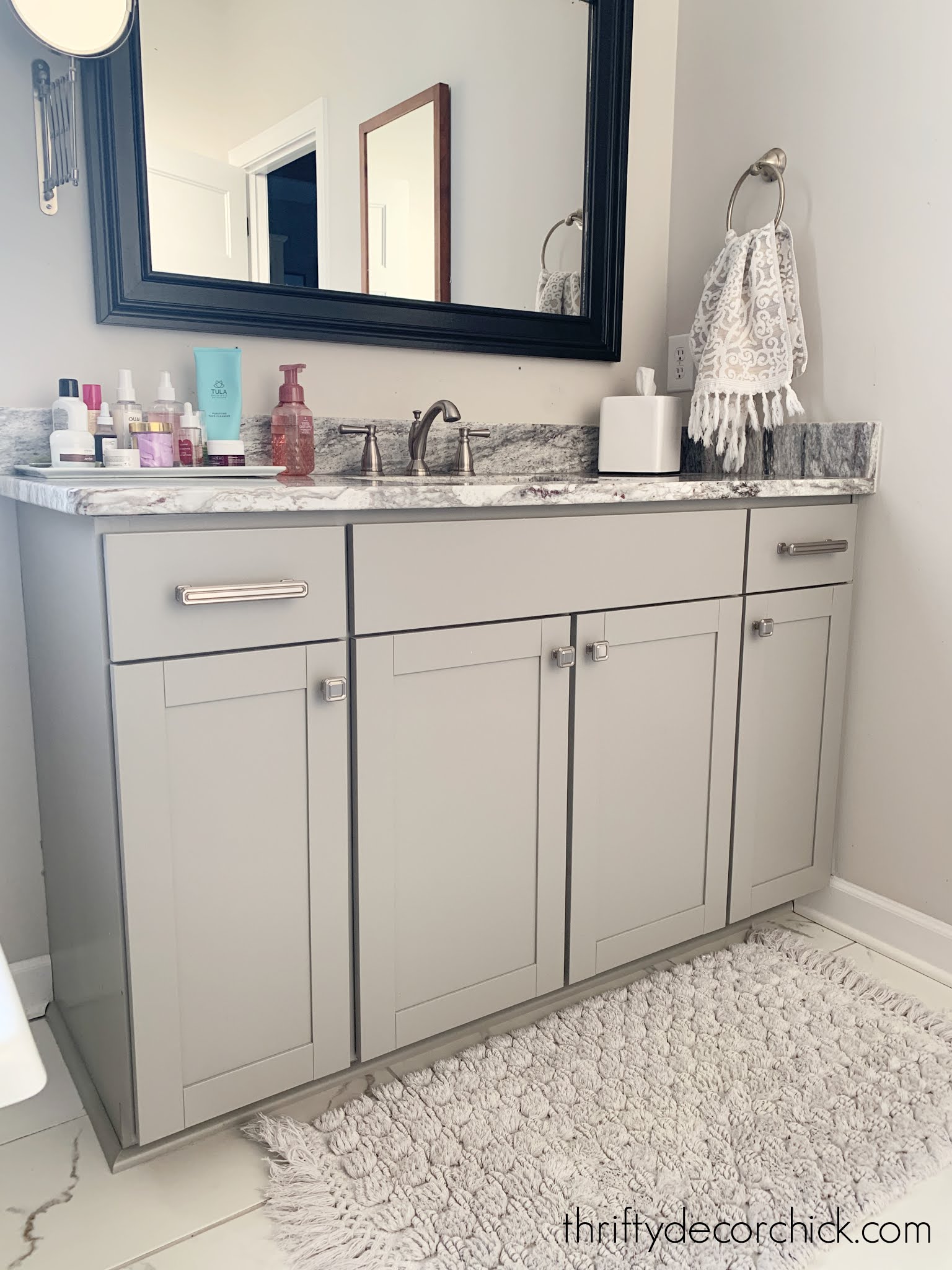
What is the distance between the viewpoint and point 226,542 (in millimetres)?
1119

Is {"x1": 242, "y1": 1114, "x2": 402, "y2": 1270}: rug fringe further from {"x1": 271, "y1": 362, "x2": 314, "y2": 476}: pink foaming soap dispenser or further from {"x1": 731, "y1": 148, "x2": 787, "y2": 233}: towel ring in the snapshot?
{"x1": 731, "y1": 148, "x2": 787, "y2": 233}: towel ring

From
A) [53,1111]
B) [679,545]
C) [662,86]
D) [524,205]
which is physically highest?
[662,86]

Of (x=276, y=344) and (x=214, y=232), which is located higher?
(x=214, y=232)

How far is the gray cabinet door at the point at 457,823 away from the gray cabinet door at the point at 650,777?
0.05 m

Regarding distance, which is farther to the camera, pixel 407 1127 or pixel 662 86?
pixel 662 86

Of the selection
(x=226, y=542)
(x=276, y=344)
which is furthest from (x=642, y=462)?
(x=226, y=542)

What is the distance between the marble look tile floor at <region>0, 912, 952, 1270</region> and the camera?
43.8 inches

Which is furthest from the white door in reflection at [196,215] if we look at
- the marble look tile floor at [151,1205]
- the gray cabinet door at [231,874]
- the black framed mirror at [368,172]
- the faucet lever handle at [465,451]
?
the marble look tile floor at [151,1205]

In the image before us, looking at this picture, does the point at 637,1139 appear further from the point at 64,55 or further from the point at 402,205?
the point at 64,55

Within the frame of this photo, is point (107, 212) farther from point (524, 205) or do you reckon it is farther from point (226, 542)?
point (524, 205)

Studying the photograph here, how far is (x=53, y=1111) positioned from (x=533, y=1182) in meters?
0.68

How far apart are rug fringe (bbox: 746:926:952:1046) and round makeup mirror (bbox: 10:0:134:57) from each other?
1801 mm

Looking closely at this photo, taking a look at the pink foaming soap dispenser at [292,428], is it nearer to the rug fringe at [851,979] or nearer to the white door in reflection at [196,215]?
the white door in reflection at [196,215]

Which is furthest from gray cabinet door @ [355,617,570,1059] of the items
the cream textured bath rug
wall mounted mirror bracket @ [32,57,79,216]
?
wall mounted mirror bracket @ [32,57,79,216]
